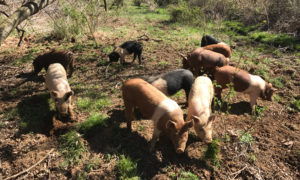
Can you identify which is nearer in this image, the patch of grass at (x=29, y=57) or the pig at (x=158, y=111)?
the pig at (x=158, y=111)

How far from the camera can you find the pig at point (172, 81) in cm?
475

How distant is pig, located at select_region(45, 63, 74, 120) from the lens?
4.55 meters

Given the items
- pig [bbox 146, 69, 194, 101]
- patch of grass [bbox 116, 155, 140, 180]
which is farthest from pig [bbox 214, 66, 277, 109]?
patch of grass [bbox 116, 155, 140, 180]

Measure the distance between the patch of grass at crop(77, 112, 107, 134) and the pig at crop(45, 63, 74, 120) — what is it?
16.7 inches

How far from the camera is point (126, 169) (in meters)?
3.53

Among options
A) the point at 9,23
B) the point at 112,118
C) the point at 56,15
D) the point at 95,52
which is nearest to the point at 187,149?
the point at 112,118

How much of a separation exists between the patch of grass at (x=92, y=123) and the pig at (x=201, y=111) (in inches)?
85.8

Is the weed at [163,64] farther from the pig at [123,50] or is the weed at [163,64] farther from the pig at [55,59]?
the pig at [55,59]

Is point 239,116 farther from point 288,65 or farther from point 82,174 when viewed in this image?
point 288,65

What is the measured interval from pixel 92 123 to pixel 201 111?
271 cm

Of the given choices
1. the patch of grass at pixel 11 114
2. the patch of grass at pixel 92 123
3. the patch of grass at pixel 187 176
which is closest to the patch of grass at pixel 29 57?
the patch of grass at pixel 11 114

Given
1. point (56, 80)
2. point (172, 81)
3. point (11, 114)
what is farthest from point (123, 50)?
point (11, 114)

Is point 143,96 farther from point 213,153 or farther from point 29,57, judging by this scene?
point 29,57

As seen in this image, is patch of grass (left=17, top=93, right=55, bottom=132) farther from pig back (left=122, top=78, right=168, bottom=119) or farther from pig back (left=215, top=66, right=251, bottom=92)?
pig back (left=215, top=66, right=251, bottom=92)
